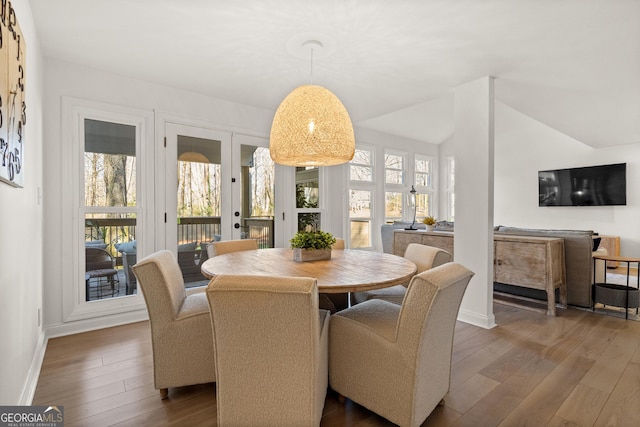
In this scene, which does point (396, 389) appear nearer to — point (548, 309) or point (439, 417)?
point (439, 417)

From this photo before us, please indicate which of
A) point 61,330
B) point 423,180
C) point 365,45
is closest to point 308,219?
point 365,45

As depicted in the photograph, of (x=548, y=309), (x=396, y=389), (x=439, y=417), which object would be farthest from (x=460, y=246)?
(x=396, y=389)

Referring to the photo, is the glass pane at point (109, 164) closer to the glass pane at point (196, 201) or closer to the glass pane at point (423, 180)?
the glass pane at point (196, 201)

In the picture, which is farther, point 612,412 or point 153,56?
point 153,56

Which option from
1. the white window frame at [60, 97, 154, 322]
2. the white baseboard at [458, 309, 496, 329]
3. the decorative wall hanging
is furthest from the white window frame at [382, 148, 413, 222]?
the decorative wall hanging

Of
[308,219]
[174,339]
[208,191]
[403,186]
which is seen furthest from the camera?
[403,186]

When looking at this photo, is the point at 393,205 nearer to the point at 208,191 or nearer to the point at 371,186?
the point at 371,186

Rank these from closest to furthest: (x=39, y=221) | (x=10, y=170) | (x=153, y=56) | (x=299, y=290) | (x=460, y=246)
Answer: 1. (x=299, y=290)
2. (x=10, y=170)
3. (x=39, y=221)
4. (x=153, y=56)
5. (x=460, y=246)

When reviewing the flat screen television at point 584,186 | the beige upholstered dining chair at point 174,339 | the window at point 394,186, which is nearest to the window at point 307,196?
the window at point 394,186

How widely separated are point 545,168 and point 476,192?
4.54 metres

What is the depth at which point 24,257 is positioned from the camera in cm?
198

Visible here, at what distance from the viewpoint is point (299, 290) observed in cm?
129

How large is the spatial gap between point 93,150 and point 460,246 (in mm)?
3791

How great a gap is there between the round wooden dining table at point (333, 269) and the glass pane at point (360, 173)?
3.31 m
